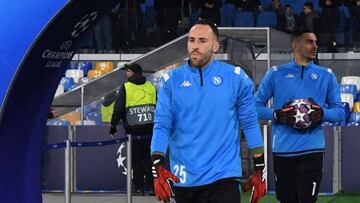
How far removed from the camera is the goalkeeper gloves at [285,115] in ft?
30.9

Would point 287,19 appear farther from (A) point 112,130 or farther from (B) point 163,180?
(B) point 163,180

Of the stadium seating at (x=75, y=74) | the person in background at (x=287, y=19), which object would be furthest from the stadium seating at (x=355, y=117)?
the stadium seating at (x=75, y=74)

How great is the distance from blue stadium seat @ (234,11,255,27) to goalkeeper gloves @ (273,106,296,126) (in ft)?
53.8

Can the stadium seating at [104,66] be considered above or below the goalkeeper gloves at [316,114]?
above

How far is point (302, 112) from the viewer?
929cm

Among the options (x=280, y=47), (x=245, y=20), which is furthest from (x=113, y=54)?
(x=280, y=47)

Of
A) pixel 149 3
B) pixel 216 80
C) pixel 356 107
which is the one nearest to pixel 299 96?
pixel 216 80

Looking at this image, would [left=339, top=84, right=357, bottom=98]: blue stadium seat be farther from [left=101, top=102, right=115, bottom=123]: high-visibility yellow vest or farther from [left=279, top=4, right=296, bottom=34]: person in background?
[left=101, top=102, right=115, bottom=123]: high-visibility yellow vest

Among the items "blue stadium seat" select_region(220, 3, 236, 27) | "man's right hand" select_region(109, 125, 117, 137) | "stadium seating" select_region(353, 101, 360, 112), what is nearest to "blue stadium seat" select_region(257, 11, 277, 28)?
"blue stadium seat" select_region(220, 3, 236, 27)

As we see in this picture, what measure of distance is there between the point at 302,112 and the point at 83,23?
2.42 metres

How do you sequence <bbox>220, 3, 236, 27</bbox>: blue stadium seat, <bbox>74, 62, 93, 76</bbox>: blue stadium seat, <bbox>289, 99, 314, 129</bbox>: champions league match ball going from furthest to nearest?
<bbox>220, 3, 236, 27</bbox>: blue stadium seat < <bbox>74, 62, 93, 76</bbox>: blue stadium seat < <bbox>289, 99, 314, 129</bbox>: champions league match ball

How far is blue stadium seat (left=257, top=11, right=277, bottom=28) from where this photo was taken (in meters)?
25.4

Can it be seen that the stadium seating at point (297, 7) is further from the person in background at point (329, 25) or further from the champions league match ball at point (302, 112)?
the champions league match ball at point (302, 112)

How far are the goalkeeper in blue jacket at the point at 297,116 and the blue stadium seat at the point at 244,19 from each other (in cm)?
1609
